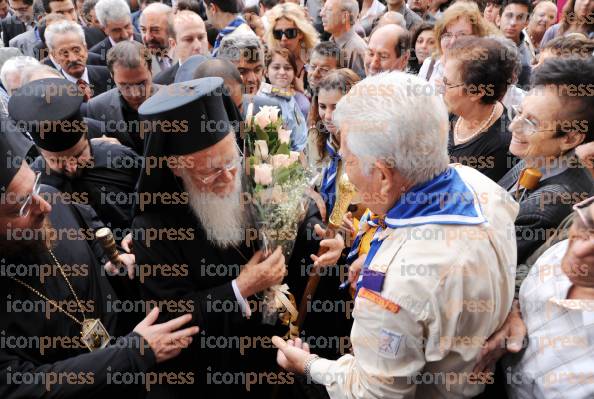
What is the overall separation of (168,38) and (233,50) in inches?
89.5

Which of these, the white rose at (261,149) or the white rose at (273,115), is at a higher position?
the white rose at (273,115)

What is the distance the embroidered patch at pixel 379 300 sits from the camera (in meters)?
1.81

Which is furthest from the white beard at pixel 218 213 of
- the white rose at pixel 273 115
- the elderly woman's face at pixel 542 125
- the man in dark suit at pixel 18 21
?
the man in dark suit at pixel 18 21

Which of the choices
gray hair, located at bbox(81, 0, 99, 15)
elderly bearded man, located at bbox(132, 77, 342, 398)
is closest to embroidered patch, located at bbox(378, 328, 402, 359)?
elderly bearded man, located at bbox(132, 77, 342, 398)

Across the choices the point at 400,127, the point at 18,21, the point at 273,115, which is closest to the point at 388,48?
the point at 273,115

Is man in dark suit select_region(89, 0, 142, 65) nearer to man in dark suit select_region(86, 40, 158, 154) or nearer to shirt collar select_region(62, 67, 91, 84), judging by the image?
shirt collar select_region(62, 67, 91, 84)

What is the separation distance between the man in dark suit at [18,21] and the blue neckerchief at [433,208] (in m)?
9.35

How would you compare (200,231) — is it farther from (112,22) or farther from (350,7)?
(112,22)

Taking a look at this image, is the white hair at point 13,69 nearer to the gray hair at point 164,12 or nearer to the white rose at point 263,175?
the gray hair at point 164,12

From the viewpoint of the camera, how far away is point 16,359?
7.64 ft

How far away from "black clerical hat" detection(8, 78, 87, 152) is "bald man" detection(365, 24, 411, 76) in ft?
11.3

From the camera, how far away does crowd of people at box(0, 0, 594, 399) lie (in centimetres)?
188

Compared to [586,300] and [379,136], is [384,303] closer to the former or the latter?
[379,136]

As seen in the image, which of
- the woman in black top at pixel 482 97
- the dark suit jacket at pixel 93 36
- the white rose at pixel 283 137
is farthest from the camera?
the dark suit jacket at pixel 93 36
